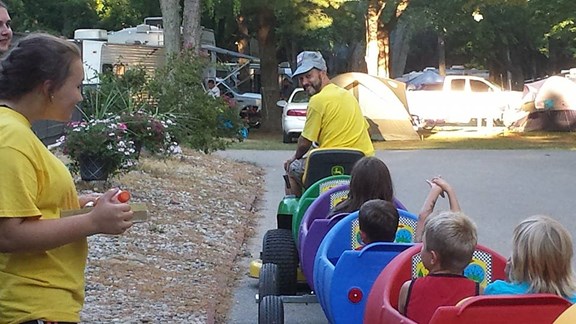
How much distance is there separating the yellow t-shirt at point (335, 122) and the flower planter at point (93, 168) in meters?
4.33

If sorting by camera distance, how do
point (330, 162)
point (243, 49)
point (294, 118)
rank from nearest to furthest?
1. point (330, 162)
2. point (294, 118)
3. point (243, 49)

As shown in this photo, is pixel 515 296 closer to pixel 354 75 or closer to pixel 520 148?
pixel 520 148

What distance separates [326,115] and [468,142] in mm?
19277

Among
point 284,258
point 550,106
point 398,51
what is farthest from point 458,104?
point 284,258

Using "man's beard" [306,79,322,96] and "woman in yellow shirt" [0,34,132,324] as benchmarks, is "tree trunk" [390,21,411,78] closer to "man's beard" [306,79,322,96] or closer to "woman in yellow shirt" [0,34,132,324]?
"man's beard" [306,79,322,96]

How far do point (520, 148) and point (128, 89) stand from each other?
12.2 meters

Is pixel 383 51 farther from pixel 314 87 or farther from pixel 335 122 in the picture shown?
pixel 335 122

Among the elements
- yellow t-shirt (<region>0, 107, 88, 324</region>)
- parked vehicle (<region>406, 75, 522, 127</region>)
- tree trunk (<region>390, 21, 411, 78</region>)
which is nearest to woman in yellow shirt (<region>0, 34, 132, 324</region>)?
yellow t-shirt (<region>0, 107, 88, 324</region>)

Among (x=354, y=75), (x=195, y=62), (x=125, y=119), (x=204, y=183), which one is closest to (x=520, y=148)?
(x=354, y=75)

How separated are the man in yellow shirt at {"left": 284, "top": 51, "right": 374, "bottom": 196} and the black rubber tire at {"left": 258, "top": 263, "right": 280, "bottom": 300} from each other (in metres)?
1.57

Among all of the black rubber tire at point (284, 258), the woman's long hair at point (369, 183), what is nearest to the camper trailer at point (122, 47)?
the black rubber tire at point (284, 258)

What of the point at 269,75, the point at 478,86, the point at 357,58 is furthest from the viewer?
the point at 357,58

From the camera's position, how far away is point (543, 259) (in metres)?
3.91

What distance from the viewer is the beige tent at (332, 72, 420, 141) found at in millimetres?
26969
